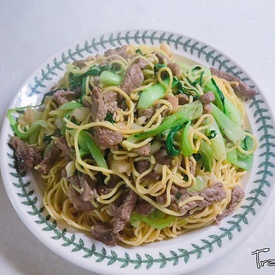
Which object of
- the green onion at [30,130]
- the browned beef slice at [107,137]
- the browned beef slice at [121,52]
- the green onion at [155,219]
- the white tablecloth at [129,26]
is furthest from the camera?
the white tablecloth at [129,26]

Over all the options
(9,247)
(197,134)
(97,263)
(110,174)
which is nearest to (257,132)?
(197,134)

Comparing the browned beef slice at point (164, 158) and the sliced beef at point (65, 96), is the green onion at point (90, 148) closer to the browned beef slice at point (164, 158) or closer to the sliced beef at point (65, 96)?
the browned beef slice at point (164, 158)

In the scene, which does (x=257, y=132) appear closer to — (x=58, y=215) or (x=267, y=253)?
(x=267, y=253)

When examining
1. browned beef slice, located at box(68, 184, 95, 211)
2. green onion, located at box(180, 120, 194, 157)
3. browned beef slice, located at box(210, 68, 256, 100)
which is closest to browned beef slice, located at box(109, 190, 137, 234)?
browned beef slice, located at box(68, 184, 95, 211)

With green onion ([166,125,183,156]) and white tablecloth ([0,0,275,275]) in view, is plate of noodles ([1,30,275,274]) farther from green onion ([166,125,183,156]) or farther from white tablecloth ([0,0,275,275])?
white tablecloth ([0,0,275,275])

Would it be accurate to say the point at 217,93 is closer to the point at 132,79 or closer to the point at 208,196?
the point at 132,79

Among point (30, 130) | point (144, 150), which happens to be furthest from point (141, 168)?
point (30, 130)

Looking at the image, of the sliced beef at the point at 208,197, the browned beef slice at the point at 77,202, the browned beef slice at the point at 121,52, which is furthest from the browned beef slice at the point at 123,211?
the browned beef slice at the point at 121,52
